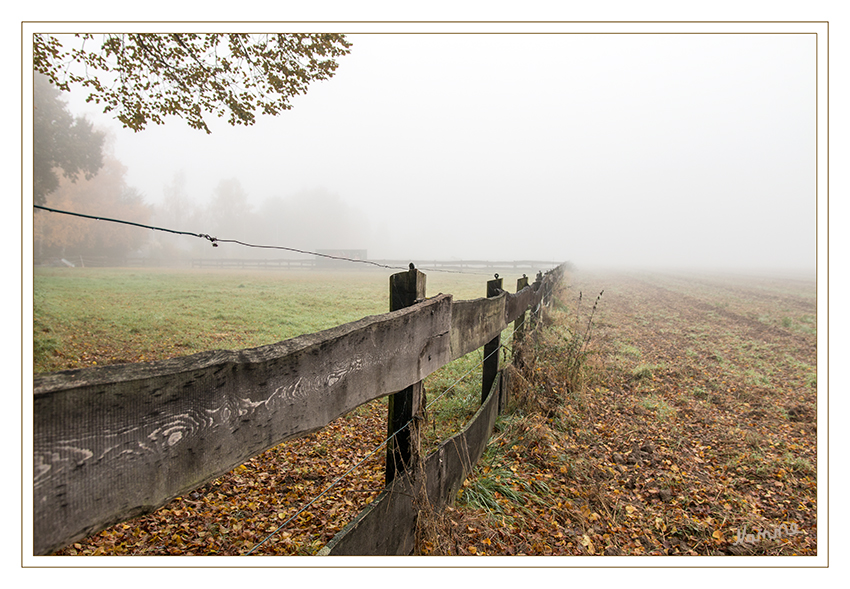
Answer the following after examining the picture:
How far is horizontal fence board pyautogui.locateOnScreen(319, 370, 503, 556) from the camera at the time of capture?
5.77ft

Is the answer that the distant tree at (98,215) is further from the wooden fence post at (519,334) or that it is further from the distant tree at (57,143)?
the wooden fence post at (519,334)

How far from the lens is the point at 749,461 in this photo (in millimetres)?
3859

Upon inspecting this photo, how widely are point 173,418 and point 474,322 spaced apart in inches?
88.4

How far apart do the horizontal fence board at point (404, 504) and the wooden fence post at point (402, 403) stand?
0.09m

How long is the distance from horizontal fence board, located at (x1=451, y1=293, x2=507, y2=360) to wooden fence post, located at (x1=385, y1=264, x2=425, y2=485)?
493 mm

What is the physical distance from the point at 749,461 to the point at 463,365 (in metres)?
3.65

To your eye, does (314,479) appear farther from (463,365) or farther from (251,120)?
(251,120)

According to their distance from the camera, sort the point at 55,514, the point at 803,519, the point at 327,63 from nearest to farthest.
A: the point at 55,514 < the point at 803,519 < the point at 327,63

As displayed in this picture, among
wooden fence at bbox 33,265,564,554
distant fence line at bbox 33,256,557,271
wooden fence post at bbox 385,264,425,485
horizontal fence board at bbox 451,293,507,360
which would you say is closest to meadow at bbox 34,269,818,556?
wooden fence post at bbox 385,264,425,485

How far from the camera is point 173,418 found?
106cm

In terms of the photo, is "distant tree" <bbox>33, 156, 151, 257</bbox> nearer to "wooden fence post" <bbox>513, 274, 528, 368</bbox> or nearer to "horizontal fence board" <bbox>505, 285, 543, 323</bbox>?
"wooden fence post" <bbox>513, 274, 528, 368</bbox>

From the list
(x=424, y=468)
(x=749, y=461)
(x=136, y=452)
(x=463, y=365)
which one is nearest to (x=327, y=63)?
(x=463, y=365)

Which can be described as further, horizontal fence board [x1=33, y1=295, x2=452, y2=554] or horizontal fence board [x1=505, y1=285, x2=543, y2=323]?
horizontal fence board [x1=505, y1=285, x2=543, y2=323]
